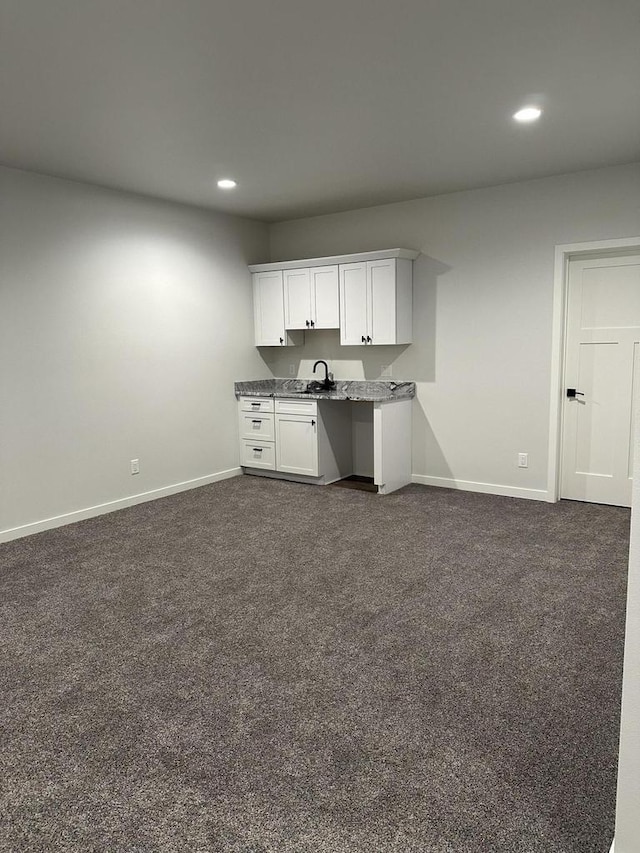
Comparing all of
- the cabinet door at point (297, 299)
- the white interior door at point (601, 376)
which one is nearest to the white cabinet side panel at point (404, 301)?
the cabinet door at point (297, 299)

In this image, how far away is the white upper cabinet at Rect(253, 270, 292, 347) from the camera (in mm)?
6066

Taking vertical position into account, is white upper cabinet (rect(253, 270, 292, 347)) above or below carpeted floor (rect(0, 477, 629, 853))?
above

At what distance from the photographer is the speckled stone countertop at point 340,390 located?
553 cm

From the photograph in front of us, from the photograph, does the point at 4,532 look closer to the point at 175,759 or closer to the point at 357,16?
the point at 175,759

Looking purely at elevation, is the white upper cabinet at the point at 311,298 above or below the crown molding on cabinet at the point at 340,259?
below

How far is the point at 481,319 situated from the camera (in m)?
5.17

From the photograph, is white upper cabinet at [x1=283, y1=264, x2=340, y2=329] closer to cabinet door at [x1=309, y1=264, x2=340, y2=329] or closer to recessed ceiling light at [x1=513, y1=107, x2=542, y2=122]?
cabinet door at [x1=309, y1=264, x2=340, y2=329]

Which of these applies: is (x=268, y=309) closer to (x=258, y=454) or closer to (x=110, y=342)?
(x=258, y=454)

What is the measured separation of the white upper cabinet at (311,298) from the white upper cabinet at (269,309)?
82mm

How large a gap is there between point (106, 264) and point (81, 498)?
75.5 inches

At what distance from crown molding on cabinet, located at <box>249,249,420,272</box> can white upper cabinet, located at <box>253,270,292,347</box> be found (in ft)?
0.22

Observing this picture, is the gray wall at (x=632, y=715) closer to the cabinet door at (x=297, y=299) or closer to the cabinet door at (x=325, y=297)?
the cabinet door at (x=325, y=297)

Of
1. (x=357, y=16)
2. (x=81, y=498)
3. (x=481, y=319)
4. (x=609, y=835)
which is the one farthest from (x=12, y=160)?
(x=609, y=835)

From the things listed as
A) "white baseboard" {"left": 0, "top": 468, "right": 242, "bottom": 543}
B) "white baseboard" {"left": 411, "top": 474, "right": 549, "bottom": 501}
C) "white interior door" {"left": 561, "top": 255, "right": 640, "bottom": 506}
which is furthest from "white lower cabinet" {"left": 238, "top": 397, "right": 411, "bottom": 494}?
"white interior door" {"left": 561, "top": 255, "right": 640, "bottom": 506}
